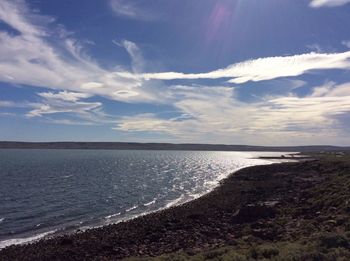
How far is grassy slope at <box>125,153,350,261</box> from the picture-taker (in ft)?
50.7

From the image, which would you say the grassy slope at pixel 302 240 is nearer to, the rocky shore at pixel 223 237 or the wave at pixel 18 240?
the rocky shore at pixel 223 237

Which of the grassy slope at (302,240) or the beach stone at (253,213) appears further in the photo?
the beach stone at (253,213)

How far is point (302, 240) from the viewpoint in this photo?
1834cm

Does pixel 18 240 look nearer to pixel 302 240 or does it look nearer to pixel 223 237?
pixel 223 237

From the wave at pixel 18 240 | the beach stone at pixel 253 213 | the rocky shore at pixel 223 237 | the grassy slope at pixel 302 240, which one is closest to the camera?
the grassy slope at pixel 302 240

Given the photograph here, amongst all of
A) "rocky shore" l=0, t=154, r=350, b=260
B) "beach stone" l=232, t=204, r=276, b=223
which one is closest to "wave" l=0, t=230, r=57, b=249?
"rocky shore" l=0, t=154, r=350, b=260

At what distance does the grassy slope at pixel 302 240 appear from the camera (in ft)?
50.7

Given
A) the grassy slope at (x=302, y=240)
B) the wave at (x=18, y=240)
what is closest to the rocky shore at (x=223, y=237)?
the grassy slope at (x=302, y=240)

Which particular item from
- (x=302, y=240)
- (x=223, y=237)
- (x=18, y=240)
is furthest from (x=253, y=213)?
(x=18, y=240)

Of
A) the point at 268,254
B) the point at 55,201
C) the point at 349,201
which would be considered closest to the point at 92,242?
the point at 268,254

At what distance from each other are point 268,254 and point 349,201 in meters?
11.5

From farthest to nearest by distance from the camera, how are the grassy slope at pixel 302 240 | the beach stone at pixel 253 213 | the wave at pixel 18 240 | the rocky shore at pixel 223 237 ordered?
1. the beach stone at pixel 253 213
2. the wave at pixel 18 240
3. the rocky shore at pixel 223 237
4. the grassy slope at pixel 302 240

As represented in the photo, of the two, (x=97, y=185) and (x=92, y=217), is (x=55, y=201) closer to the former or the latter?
(x=92, y=217)

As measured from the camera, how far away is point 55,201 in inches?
1855
